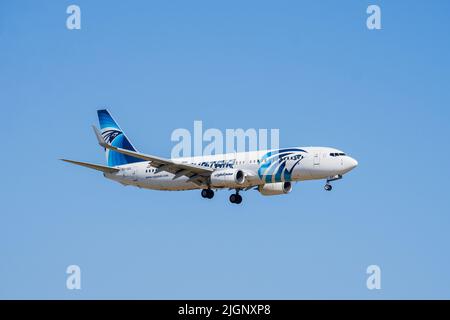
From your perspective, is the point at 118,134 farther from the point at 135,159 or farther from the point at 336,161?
the point at 336,161

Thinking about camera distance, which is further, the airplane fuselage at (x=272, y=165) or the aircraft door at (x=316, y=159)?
the aircraft door at (x=316, y=159)

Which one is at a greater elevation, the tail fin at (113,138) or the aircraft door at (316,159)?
the tail fin at (113,138)

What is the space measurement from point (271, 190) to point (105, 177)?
1655 centimetres

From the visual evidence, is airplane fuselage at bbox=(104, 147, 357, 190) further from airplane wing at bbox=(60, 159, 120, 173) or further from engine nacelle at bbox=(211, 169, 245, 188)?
airplane wing at bbox=(60, 159, 120, 173)

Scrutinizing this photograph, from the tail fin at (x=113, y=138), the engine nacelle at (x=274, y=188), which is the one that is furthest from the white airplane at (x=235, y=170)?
the tail fin at (x=113, y=138)

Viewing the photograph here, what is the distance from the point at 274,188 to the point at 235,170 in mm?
5073

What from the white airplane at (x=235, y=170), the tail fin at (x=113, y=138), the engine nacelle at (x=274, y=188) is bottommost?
the engine nacelle at (x=274, y=188)

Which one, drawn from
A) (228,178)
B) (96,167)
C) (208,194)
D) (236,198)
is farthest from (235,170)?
(96,167)

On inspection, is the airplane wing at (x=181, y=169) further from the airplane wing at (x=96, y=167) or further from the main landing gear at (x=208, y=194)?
the airplane wing at (x=96, y=167)

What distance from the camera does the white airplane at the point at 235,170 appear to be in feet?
281

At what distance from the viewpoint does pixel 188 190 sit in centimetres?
9388

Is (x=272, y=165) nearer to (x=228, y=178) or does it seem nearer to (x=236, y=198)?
(x=228, y=178)

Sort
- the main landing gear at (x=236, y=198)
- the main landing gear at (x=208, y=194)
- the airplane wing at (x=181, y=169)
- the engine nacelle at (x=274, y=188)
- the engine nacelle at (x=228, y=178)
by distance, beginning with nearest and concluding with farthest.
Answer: the engine nacelle at (x=228, y=178) → the airplane wing at (x=181, y=169) → the main landing gear at (x=208, y=194) → the engine nacelle at (x=274, y=188) → the main landing gear at (x=236, y=198)
